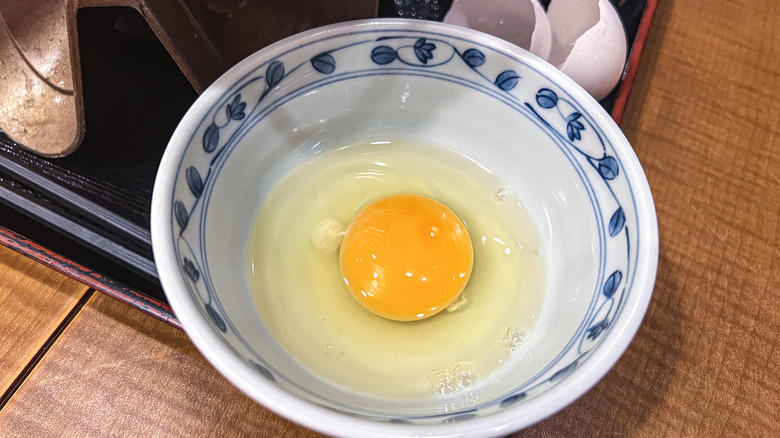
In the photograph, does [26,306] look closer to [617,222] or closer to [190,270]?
[190,270]

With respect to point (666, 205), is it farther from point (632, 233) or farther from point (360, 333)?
point (360, 333)

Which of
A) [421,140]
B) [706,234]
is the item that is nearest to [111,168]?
Answer: [421,140]

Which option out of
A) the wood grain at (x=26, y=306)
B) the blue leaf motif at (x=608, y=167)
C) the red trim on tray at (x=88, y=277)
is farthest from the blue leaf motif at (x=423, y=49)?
the wood grain at (x=26, y=306)

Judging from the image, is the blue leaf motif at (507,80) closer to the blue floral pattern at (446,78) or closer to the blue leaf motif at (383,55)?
the blue floral pattern at (446,78)

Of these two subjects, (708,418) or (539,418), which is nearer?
(539,418)

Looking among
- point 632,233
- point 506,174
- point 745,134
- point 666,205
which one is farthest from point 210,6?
point 745,134

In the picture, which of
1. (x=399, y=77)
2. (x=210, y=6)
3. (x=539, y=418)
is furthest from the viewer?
(x=210, y=6)

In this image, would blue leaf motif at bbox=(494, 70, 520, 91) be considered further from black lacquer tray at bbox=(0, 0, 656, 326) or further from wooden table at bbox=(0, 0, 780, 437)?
wooden table at bbox=(0, 0, 780, 437)
